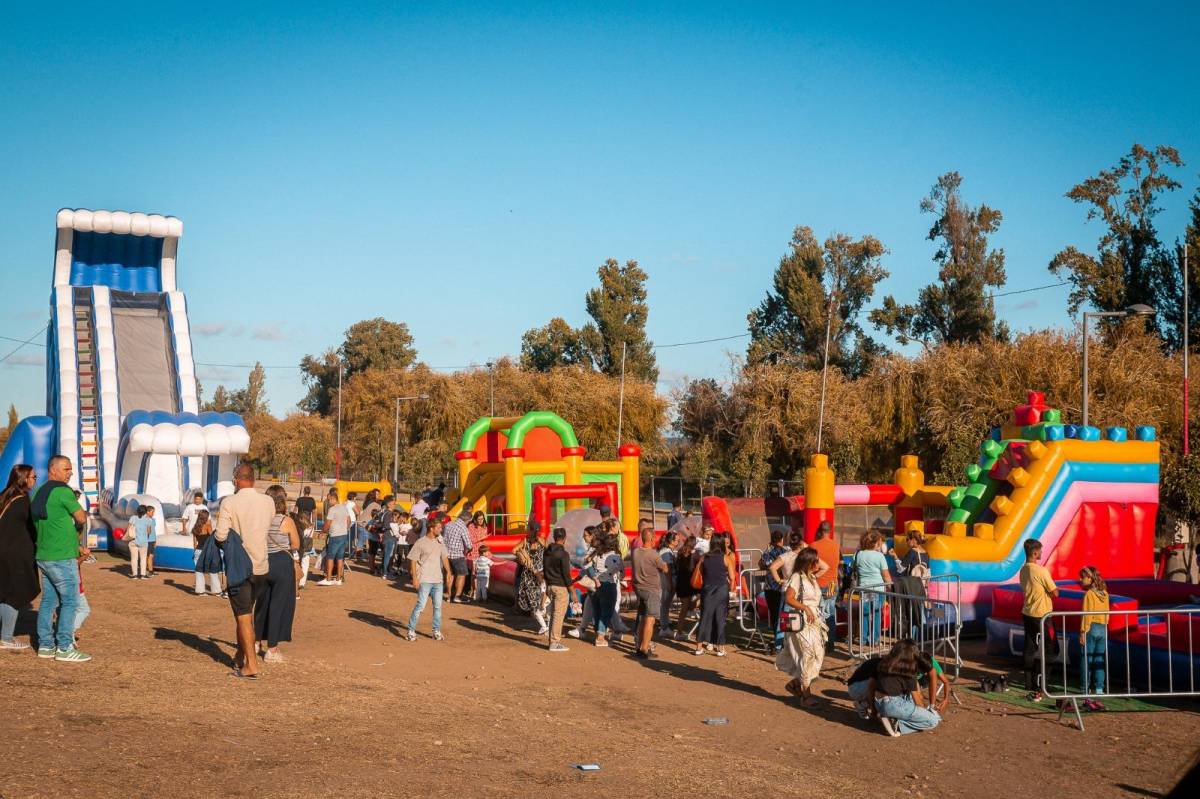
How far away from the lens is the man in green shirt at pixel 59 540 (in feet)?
31.7

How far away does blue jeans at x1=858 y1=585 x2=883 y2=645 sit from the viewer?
1215 centimetres

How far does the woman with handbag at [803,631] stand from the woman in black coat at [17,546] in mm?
6705

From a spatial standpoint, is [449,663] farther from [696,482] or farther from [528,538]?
[696,482]

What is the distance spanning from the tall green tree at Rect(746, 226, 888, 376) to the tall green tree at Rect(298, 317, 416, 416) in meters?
38.9

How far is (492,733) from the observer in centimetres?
884

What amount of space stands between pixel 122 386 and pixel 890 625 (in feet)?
69.7

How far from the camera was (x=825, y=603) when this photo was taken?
41.3ft

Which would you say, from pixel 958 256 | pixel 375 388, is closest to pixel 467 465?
pixel 958 256

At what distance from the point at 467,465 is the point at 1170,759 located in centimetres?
1957

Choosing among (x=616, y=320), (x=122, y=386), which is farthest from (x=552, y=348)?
(x=122, y=386)

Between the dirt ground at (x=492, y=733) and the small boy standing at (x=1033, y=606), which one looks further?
the small boy standing at (x=1033, y=606)

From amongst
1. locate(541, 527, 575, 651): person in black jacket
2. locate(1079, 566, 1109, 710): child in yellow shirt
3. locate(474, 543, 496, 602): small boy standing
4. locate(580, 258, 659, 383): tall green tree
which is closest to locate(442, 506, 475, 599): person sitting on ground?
locate(474, 543, 496, 602): small boy standing

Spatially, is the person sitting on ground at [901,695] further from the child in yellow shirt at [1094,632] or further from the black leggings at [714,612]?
the black leggings at [714,612]

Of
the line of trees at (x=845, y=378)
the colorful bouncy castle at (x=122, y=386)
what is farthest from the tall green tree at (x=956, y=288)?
the colorful bouncy castle at (x=122, y=386)
